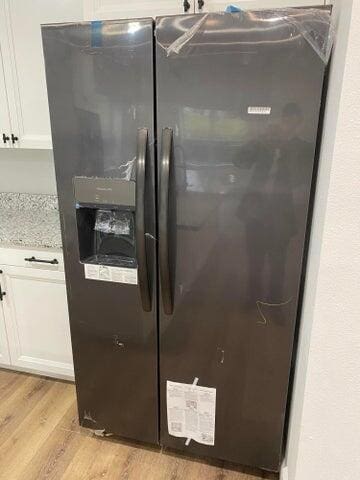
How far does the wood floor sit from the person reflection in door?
0.89 meters

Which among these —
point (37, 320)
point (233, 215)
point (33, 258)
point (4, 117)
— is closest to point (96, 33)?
point (233, 215)

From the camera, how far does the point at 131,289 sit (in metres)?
1.48

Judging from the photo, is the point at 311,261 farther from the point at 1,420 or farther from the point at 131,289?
the point at 1,420

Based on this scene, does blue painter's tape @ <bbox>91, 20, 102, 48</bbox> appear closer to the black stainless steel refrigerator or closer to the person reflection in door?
the black stainless steel refrigerator

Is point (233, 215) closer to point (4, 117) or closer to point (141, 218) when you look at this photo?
point (141, 218)

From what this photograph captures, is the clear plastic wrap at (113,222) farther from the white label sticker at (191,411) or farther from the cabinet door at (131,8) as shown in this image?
the cabinet door at (131,8)

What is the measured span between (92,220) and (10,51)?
1093 millimetres

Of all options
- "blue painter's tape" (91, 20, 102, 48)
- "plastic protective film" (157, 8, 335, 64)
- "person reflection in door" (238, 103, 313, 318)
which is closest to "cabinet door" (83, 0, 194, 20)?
"blue painter's tape" (91, 20, 102, 48)

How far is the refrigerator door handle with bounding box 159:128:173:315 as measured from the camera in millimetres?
1255

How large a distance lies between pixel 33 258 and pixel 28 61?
40.2 inches

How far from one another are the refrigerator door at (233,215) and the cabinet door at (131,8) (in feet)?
1.37

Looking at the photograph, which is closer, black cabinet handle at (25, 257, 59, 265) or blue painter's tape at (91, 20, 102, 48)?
blue painter's tape at (91, 20, 102, 48)

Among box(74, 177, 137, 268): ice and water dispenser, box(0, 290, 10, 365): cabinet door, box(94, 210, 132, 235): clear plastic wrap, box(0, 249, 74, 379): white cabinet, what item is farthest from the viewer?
box(0, 290, 10, 365): cabinet door

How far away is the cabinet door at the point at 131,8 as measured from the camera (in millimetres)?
1502
